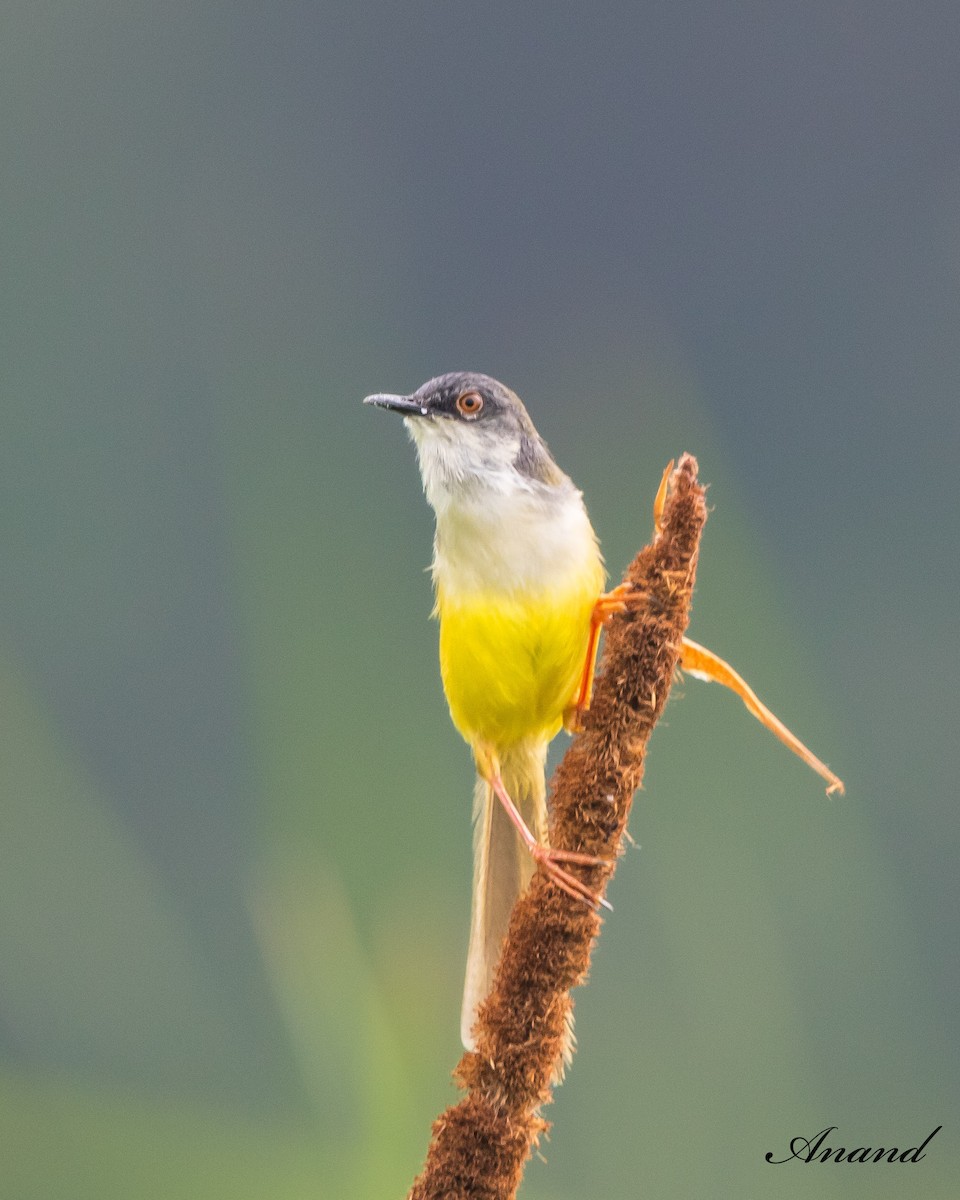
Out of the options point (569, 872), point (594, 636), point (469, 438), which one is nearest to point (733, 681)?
point (569, 872)

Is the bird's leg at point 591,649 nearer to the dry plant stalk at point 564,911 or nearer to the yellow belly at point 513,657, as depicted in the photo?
the yellow belly at point 513,657

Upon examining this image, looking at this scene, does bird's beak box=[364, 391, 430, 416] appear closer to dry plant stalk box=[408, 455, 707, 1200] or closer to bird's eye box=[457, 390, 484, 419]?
bird's eye box=[457, 390, 484, 419]

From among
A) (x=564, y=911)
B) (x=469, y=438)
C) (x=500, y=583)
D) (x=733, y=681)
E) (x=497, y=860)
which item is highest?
(x=469, y=438)

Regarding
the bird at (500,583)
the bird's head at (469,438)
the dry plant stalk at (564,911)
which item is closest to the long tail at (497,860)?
the bird at (500,583)

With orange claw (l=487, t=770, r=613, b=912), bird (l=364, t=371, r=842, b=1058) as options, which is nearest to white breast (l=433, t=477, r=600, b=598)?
bird (l=364, t=371, r=842, b=1058)

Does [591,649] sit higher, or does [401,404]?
[401,404]

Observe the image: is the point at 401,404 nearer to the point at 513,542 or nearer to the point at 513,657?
the point at 513,542

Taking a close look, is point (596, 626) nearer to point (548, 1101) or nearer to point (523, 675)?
point (523, 675)
